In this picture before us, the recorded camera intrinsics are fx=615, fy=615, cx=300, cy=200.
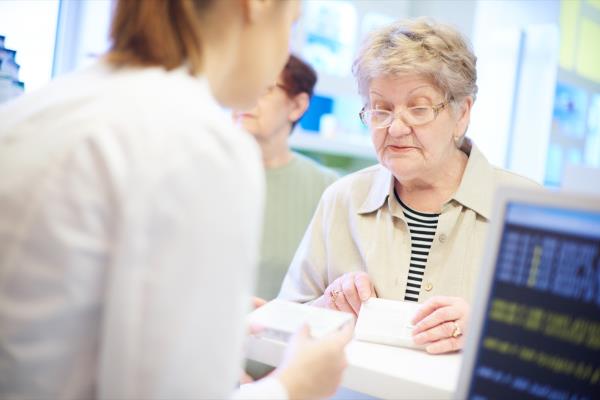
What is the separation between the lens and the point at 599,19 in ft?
16.5

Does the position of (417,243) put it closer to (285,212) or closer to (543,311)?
(285,212)

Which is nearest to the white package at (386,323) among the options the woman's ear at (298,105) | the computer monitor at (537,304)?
the computer monitor at (537,304)

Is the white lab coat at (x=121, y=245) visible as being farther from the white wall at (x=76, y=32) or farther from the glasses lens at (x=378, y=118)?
the white wall at (x=76, y=32)

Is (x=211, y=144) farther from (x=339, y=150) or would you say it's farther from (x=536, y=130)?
(x=536, y=130)

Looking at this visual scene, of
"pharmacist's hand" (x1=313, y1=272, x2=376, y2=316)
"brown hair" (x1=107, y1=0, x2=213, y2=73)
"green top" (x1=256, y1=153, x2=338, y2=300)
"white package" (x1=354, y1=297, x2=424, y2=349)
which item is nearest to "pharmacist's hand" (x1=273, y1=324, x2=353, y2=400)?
"white package" (x1=354, y1=297, x2=424, y2=349)

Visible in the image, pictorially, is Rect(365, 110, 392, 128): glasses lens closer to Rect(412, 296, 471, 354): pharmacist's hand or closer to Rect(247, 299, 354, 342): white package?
Rect(412, 296, 471, 354): pharmacist's hand

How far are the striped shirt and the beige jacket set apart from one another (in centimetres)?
2

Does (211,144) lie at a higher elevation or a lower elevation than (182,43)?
lower

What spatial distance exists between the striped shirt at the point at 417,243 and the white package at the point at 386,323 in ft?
0.96

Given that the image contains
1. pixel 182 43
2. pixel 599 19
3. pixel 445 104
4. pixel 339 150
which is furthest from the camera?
pixel 599 19

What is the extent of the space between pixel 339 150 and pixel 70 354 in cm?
327

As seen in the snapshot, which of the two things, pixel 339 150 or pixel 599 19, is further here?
pixel 599 19

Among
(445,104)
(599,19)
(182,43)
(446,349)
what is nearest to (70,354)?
(182,43)

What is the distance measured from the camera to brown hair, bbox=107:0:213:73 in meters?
0.81
